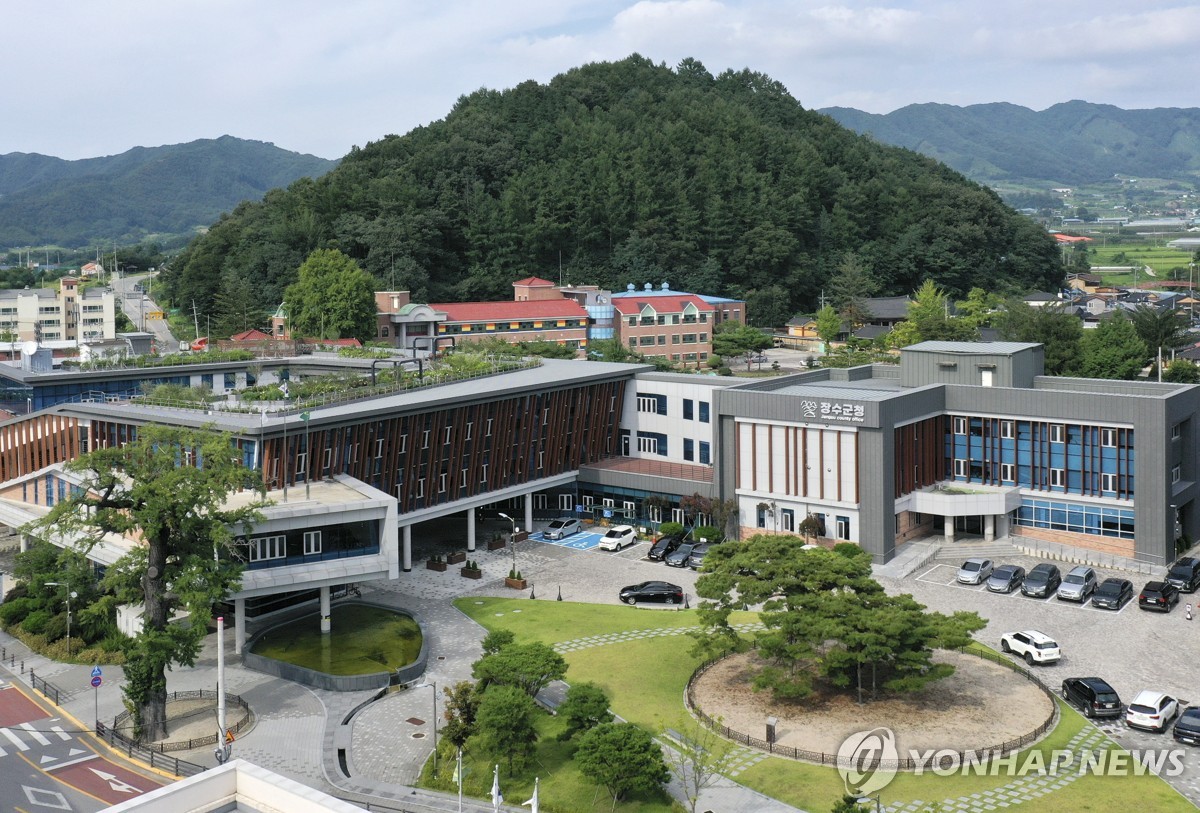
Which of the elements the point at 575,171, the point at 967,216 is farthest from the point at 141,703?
the point at 967,216

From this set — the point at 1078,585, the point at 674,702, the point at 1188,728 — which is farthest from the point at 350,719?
the point at 1078,585

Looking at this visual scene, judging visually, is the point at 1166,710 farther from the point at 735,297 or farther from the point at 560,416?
the point at 735,297

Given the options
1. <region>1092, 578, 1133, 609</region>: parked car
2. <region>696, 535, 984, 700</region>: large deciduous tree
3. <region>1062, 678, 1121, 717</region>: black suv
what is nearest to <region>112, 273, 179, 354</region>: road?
<region>696, 535, 984, 700</region>: large deciduous tree

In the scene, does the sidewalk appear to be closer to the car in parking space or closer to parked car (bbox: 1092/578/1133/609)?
the car in parking space

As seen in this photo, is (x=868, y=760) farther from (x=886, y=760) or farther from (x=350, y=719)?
(x=350, y=719)

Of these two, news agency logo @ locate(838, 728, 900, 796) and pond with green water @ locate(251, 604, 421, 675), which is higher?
pond with green water @ locate(251, 604, 421, 675)

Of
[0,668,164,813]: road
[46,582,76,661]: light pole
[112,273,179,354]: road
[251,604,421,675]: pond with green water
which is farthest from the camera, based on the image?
[112,273,179,354]: road
